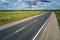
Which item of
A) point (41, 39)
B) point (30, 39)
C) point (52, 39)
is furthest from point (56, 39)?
point (30, 39)

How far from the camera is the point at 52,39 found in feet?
50.5

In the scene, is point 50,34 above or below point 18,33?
above

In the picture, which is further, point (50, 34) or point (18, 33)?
point (18, 33)

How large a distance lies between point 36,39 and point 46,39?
877 mm

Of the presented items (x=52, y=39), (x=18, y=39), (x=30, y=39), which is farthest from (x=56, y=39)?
(x=18, y=39)

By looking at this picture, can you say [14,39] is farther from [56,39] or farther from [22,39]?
[56,39]

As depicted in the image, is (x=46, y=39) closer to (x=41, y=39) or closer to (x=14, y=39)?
(x=41, y=39)

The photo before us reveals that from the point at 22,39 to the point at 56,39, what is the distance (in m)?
3.06

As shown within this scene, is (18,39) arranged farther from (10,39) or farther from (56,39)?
(56,39)

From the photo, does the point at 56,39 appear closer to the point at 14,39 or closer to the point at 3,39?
the point at 14,39

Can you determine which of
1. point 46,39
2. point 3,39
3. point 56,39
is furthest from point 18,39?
point 56,39

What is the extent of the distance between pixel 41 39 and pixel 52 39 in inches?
39.4

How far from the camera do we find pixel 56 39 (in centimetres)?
1556

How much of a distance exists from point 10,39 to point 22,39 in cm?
103
